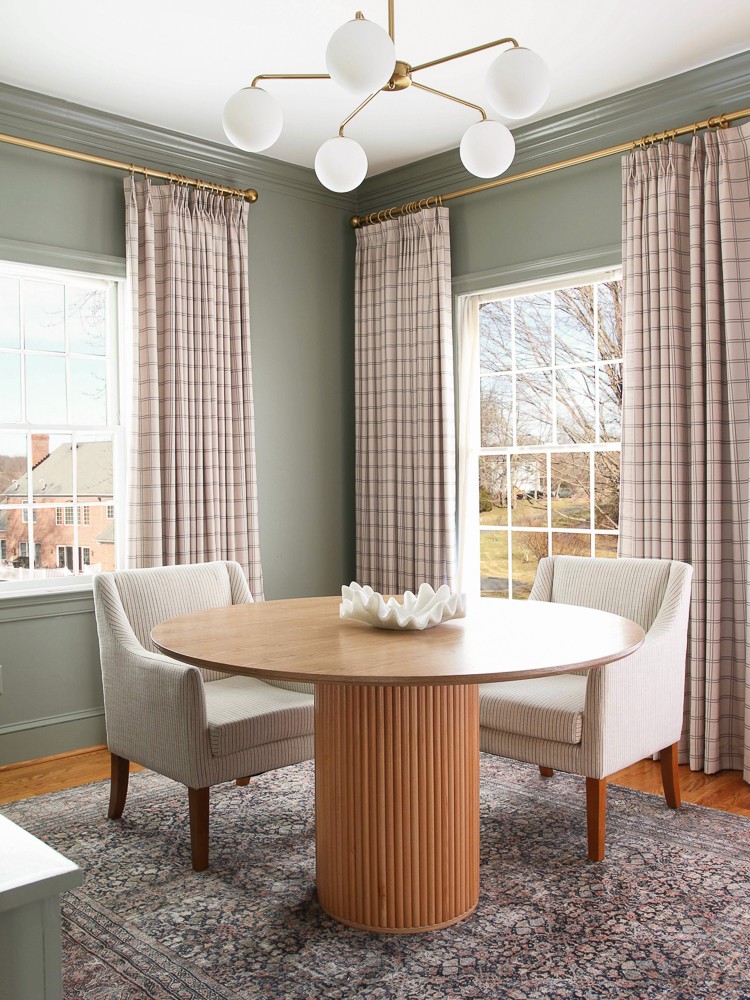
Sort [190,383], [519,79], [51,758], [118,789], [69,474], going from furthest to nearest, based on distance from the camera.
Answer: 1. [190,383]
2. [69,474]
3. [51,758]
4. [118,789]
5. [519,79]

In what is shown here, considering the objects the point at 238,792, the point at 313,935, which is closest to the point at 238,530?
the point at 238,792

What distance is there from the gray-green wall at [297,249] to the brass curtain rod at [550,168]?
7 centimetres

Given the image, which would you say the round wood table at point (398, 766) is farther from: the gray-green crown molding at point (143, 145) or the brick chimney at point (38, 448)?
the gray-green crown molding at point (143, 145)

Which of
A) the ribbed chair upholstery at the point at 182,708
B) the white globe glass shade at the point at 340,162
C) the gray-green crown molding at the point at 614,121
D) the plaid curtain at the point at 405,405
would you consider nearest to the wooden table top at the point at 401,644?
the ribbed chair upholstery at the point at 182,708

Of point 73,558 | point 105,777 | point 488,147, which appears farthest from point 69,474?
point 488,147

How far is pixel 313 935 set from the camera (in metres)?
2.25

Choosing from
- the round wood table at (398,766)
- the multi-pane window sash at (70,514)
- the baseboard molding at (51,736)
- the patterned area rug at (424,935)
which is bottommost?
the patterned area rug at (424,935)

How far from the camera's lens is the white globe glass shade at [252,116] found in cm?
224

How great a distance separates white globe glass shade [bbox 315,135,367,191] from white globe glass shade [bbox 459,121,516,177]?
304mm

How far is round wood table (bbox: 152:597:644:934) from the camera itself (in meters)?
2.20

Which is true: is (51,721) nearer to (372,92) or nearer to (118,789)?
(118,789)

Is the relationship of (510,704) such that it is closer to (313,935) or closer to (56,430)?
(313,935)

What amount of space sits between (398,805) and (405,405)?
9.10ft

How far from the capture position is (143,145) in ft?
13.5
